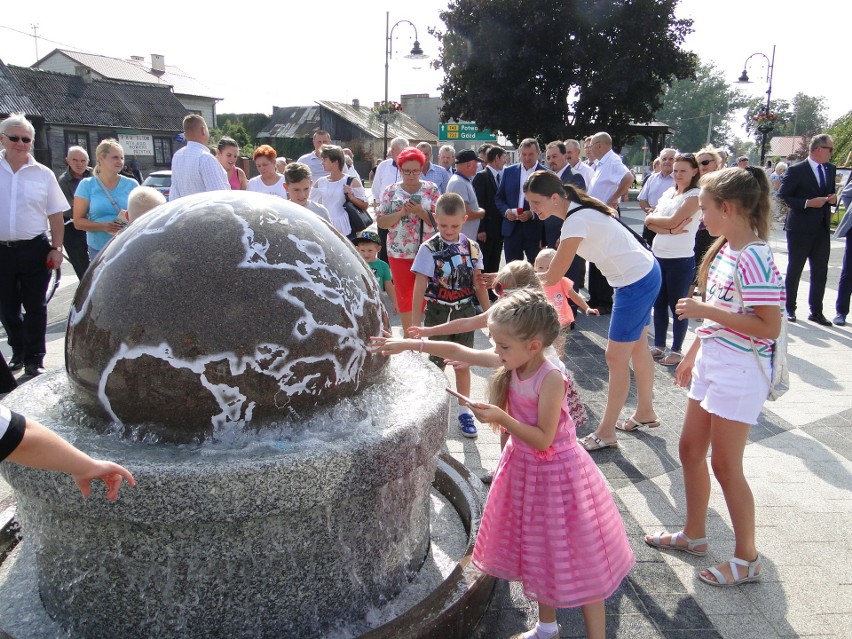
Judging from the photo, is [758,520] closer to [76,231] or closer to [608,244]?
[608,244]

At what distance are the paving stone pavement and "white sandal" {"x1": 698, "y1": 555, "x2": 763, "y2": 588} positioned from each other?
35 mm

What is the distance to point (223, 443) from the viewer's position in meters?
2.41

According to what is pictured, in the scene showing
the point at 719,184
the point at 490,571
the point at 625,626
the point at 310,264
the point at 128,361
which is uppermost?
the point at 719,184

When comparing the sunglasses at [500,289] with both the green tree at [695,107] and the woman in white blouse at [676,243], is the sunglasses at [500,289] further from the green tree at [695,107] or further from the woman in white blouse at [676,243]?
the green tree at [695,107]

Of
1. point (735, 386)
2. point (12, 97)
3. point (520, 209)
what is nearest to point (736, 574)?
point (735, 386)

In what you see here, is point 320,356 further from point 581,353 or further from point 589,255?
point 581,353

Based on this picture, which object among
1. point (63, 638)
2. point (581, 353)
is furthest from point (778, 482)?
point (63, 638)

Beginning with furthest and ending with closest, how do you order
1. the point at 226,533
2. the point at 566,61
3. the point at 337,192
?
1. the point at 566,61
2. the point at 337,192
3. the point at 226,533

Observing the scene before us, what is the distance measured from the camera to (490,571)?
275cm

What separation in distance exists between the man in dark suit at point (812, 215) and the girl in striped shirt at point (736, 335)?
6.21 metres

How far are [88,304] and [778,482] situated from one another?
165 inches

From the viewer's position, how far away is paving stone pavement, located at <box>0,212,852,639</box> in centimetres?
293

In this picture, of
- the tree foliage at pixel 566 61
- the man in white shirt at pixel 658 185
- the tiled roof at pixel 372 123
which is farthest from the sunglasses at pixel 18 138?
the tiled roof at pixel 372 123

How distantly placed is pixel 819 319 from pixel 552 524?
770cm
